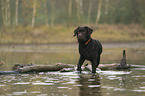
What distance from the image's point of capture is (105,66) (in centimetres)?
1617

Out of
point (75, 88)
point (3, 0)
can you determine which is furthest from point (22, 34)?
point (75, 88)

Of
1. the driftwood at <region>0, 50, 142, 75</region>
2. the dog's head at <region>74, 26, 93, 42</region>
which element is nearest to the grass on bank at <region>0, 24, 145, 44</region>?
the driftwood at <region>0, 50, 142, 75</region>

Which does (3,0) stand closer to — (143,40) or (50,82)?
(143,40)

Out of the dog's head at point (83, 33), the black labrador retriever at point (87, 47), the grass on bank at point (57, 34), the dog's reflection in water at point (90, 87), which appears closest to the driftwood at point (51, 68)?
the black labrador retriever at point (87, 47)

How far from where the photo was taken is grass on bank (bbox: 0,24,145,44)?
2176 inches

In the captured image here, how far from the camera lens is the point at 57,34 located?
5831 cm

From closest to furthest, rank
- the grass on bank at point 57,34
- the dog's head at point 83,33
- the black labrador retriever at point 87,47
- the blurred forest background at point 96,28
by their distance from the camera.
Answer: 1. the dog's head at point 83,33
2. the black labrador retriever at point 87,47
3. the grass on bank at point 57,34
4. the blurred forest background at point 96,28

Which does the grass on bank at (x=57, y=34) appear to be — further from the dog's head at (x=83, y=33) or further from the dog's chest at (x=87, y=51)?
the dog's head at (x=83, y=33)

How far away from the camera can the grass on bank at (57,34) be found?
55272 millimetres

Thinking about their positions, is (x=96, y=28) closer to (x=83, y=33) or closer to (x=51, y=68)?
(x=51, y=68)

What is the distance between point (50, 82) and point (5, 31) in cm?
4937

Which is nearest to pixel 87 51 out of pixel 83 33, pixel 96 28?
pixel 83 33

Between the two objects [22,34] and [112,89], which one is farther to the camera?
[22,34]

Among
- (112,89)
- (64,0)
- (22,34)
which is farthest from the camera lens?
(64,0)
